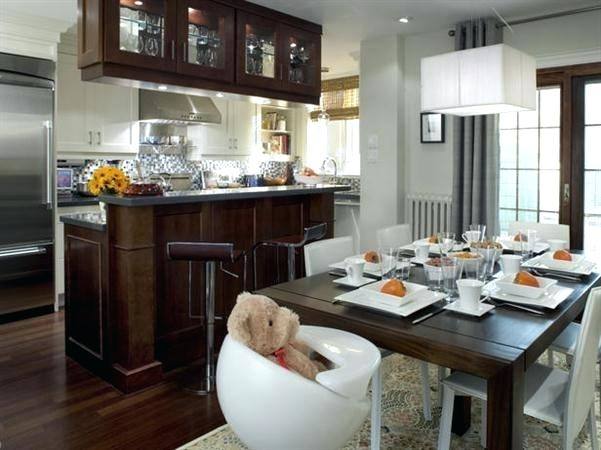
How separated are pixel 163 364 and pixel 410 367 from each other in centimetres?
155

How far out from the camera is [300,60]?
4504 mm

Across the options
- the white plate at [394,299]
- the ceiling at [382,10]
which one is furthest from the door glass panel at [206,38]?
the white plate at [394,299]

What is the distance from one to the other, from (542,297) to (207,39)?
2910 mm

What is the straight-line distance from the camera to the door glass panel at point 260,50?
4.02m

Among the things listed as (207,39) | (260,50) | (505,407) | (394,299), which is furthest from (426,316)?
(260,50)

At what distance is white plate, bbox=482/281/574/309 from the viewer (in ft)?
6.31

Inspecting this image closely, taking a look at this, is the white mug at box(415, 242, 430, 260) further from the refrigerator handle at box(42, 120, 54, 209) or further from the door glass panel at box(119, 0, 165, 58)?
the refrigerator handle at box(42, 120, 54, 209)

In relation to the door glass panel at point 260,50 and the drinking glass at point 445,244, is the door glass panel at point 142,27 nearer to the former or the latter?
the door glass panel at point 260,50

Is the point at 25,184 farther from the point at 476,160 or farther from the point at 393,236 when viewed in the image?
the point at 476,160

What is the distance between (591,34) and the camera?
4160mm

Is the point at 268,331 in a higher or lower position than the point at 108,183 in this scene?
lower

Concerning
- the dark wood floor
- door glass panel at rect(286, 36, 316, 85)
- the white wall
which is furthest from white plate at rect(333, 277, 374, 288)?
the white wall

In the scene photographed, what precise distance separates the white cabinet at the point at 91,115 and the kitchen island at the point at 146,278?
6.69 feet

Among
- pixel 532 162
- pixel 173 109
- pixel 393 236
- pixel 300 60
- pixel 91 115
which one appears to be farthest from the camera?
pixel 173 109
